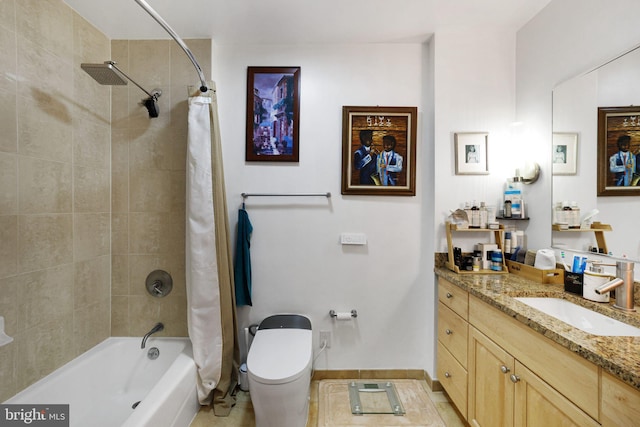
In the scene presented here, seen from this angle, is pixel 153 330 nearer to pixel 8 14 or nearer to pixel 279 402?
pixel 279 402

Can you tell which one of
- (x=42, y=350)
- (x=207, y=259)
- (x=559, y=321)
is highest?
(x=207, y=259)

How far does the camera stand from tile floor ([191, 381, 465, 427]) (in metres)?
1.54

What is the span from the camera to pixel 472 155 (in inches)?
71.8

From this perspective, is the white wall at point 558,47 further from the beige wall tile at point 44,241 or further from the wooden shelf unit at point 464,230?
the beige wall tile at point 44,241

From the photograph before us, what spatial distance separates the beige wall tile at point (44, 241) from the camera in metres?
1.30

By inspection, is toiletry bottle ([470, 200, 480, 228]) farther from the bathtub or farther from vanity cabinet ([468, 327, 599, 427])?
the bathtub

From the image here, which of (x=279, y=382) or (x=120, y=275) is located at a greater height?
(x=120, y=275)

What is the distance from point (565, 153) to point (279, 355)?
6.66ft

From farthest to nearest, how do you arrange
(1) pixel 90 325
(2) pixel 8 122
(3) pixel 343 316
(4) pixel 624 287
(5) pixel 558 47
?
(3) pixel 343 316 < (1) pixel 90 325 < (5) pixel 558 47 < (2) pixel 8 122 < (4) pixel 624 287

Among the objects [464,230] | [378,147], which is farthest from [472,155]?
[378,147]

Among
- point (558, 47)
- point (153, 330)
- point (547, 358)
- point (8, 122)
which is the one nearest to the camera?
point (547, 358)

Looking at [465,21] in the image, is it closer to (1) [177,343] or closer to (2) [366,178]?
(2) [366,178]

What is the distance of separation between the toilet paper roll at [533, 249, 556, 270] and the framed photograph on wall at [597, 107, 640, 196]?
1.29 ft

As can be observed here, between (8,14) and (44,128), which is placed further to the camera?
(44,128)
